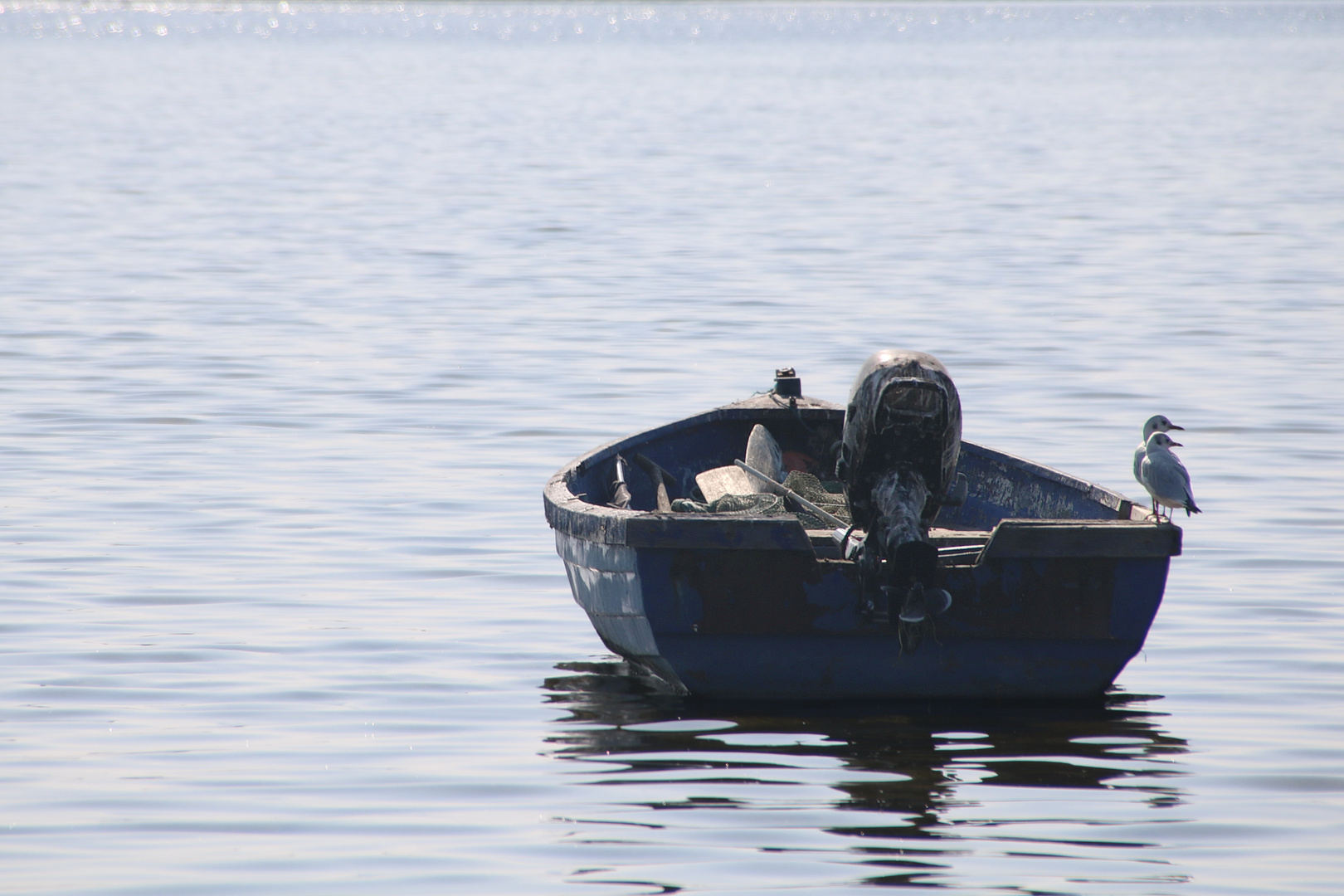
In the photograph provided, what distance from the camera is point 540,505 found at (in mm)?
12430

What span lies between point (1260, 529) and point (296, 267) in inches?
659

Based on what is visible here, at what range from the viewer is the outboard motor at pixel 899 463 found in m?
7.73

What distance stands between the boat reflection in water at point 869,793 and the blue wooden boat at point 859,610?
0.48 ft

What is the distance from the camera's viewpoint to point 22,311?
69.1 feet

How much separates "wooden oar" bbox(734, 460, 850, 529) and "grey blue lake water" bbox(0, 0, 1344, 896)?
3.87 feet

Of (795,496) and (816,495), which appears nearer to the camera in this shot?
(795,496)

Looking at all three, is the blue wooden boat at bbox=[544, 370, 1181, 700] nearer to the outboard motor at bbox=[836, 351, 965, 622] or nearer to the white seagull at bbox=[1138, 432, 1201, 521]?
the outboard motor at bbox=[836, 351, 965, 622]

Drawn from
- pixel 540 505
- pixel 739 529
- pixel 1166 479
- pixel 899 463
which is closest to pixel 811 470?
pixel 540 505

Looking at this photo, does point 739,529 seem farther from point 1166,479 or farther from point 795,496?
point 1166,479

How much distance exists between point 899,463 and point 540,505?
4801 millimetres

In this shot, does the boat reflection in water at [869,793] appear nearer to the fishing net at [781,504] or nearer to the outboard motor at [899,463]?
the outboard motor at [899,463]

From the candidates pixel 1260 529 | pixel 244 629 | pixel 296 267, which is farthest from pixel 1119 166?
pixel 244 629

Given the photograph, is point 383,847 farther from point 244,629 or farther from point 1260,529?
point 1260,529

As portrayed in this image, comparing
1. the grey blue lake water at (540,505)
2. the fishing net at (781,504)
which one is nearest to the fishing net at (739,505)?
the fishing net at (781,504)
